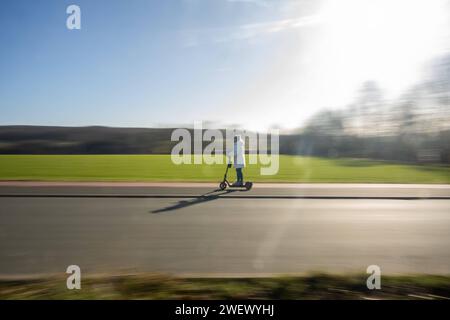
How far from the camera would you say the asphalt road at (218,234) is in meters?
5.16

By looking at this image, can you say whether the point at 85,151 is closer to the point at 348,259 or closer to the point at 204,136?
the point at 204,136

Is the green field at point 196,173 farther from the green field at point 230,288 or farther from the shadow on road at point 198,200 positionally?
the green field at point 230,288

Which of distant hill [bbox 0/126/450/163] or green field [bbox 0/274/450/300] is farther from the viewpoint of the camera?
distant hill [bbox 0/126/450/163]

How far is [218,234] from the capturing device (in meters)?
6.91

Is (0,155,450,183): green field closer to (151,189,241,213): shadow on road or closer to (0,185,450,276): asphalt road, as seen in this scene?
(151,189,241,213): shadow on road

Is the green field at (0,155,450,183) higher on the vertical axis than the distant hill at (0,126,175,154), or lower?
lower

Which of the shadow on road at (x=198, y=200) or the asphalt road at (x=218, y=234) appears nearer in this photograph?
the asphalt road at (x=218, y=234)

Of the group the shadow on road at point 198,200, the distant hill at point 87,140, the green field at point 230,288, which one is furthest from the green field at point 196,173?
the green field at point 230,288

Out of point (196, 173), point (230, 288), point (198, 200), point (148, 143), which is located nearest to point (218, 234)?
point (230, 288)

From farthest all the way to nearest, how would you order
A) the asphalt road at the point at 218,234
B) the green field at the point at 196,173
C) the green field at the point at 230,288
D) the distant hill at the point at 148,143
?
1. the distant hill at the point at 148,143
2. the green field at the point at 196,173
3. the asphalt road at the point at 218,234
4. the green field at the point at 230,288

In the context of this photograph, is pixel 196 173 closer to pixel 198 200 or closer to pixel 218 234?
pixel 198 200

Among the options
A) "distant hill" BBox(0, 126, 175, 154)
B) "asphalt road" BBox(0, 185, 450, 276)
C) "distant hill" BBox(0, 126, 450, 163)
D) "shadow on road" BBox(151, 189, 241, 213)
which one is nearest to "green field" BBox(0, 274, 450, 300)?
"asphalt road" BBox(0, 185, 450, 276)

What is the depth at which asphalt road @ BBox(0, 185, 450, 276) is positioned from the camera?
16.9 feet
